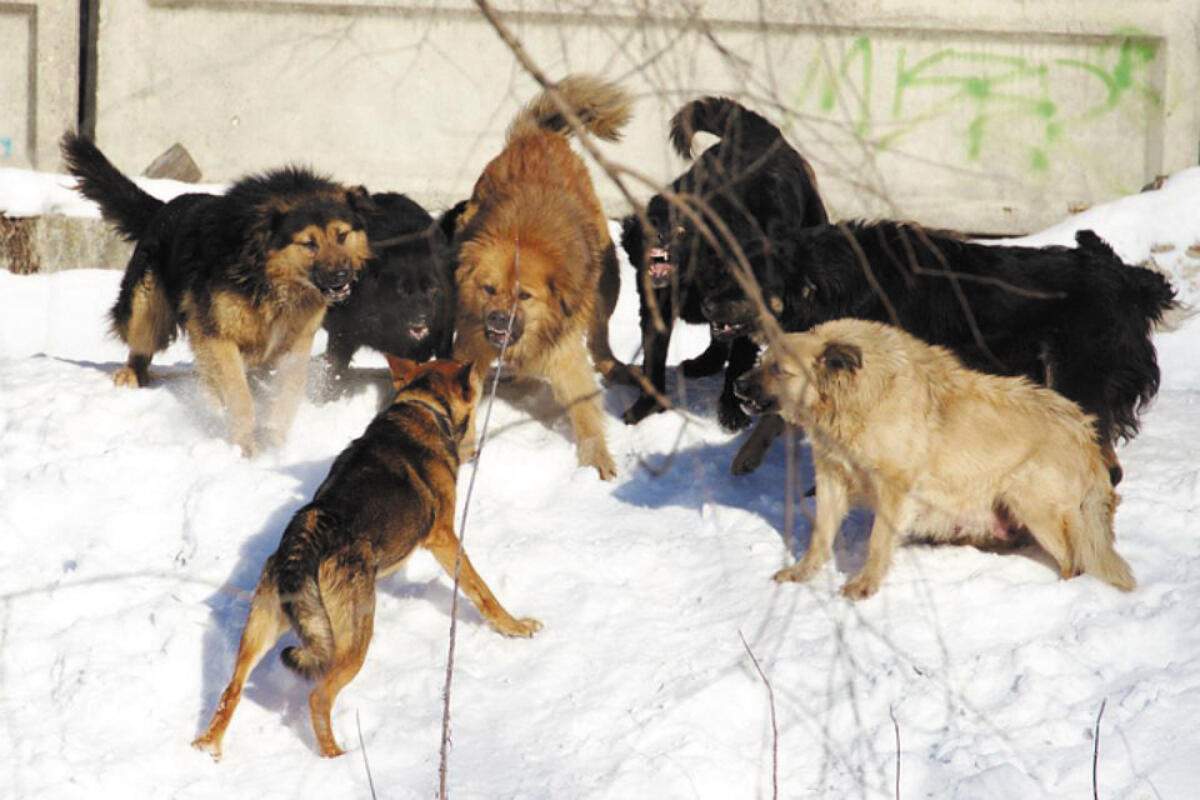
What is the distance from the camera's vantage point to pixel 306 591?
194 inches

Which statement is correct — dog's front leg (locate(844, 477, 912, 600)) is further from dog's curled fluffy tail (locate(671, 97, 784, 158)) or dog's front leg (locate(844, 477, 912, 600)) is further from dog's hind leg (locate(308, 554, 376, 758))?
dog's hind leg (locate(308, 554, 376, 758))

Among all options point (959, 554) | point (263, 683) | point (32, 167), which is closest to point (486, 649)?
point (263, 683)

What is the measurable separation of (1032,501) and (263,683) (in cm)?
324

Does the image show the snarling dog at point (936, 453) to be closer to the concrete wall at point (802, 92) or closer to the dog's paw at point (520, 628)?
the dog's paw at point (520, 628)

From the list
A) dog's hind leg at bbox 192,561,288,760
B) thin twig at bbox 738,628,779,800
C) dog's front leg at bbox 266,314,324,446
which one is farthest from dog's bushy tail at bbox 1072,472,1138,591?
dog's front leg at bbox 266,314,324,446

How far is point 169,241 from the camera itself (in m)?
7.91

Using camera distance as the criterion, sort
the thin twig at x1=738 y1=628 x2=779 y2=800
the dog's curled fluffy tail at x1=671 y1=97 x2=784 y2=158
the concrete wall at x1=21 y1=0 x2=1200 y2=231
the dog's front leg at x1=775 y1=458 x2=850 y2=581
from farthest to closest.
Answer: the concrete wall at x1=21 y1=0 x2=1200 y2=231 → the dog's curled fluffy tail at x1=671 y1=97 x2=784 y2=158 → the dog's front leg at x1=775 y1=458 x2=850 y2=581 → the thin twig at x1=738 y1=628 x2=779 y2=800

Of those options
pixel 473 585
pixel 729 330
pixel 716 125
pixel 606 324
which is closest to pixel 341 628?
pixel 473 585

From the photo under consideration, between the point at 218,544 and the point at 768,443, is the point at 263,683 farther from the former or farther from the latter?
the point at 768,443

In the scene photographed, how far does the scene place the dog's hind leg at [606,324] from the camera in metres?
8.31

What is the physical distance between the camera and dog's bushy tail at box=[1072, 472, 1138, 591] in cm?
568

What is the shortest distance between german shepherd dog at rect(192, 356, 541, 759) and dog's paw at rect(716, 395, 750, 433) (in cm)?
208

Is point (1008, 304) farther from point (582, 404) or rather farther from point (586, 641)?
point (586, 641)

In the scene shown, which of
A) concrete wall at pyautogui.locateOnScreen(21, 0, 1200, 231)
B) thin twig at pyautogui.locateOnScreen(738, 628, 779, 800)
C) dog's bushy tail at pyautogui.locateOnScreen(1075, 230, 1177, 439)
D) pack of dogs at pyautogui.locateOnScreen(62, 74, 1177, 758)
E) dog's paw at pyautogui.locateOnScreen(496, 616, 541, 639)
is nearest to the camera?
thin twig at pyautogui.locateOnScreen(738, 628, 779, 800)
